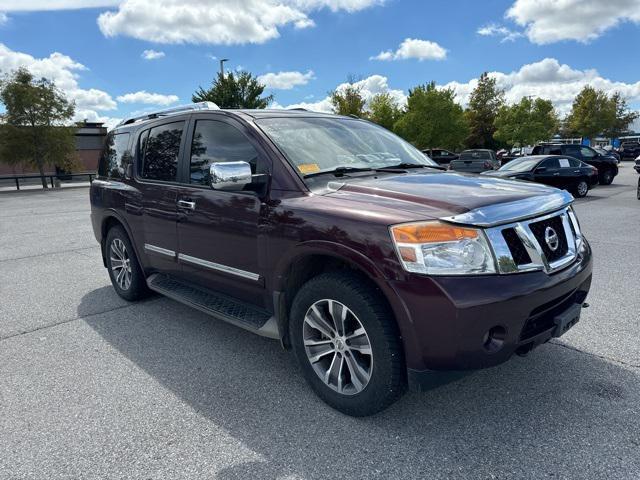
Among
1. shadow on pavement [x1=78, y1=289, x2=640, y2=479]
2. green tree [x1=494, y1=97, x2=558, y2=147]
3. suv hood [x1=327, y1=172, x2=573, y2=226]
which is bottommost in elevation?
shadow on pavement [x1=78, y1=289, x2=640, y2=479]

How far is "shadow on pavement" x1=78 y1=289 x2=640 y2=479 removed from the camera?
2371mm

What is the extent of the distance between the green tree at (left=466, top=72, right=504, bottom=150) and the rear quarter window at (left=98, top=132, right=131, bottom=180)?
58402mm

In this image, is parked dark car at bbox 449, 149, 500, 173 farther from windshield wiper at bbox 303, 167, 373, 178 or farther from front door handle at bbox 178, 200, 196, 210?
front door handle at bbox 178, 200, 196, 210

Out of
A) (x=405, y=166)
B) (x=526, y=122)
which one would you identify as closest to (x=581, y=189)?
(x=405, y=166)

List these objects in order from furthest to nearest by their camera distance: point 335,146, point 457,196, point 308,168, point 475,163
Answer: point 475,163 → point 335,146 → point 308,168 → point 457,196

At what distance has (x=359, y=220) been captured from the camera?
2.59 m

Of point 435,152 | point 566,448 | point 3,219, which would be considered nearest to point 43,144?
point 3,219

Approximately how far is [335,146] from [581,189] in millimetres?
14680

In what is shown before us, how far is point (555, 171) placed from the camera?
49.5 feet

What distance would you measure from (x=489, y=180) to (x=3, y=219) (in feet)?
47.6

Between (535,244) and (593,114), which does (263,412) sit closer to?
(535,244)

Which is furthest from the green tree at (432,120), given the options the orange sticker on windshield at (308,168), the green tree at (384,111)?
the orange sticker on windshield at (308,168)

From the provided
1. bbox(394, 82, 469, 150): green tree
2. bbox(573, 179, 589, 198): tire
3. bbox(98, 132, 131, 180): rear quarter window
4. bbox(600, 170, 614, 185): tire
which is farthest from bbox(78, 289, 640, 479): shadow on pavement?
bbox(394, 82, 469, 150): green tree

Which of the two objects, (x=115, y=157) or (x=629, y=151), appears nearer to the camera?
(x=115, y=157)
